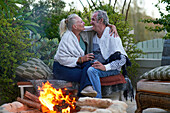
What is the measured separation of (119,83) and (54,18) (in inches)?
161

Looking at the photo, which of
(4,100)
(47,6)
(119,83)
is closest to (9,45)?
(4,100)

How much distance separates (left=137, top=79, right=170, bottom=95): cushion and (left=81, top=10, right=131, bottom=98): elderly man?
36 centimetres

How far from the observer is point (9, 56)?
3672mm

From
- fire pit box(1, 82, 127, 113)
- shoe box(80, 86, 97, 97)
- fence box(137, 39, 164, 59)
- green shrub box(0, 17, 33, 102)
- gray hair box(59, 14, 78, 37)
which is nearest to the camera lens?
fire pit box(1, 82, 127, 113)

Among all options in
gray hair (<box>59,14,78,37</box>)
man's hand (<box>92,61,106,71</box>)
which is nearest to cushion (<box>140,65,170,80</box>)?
man's hand (<box>92,61,106,71</box>)

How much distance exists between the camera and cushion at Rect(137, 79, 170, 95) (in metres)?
2.53

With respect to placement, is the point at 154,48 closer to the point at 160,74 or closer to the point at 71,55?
the point at 160,74

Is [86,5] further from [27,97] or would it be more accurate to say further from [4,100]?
[27,97]

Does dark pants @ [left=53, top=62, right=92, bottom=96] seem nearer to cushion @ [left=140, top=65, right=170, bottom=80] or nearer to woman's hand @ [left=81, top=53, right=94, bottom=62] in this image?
woman's hand @ [left=81, top=53, right=94, bottom=62]

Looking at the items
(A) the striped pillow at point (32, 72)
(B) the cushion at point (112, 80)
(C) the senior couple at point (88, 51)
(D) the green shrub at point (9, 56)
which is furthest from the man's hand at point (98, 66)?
(D) the green shrub at point (9, 56)

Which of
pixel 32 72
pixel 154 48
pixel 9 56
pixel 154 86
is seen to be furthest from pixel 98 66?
pixel 154 48

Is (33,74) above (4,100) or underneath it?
above

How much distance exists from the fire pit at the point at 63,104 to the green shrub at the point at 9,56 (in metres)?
1.39

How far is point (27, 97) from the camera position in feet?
8.03
